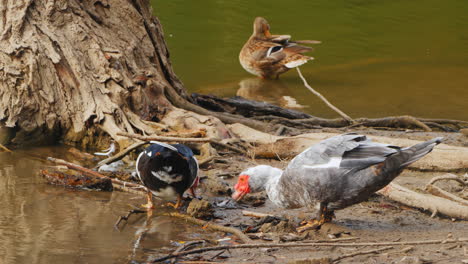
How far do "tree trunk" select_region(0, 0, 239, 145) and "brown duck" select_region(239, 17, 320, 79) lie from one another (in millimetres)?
4954

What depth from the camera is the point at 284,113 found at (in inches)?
333

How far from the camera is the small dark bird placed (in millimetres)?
5395

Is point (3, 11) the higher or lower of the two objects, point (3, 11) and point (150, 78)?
the higher

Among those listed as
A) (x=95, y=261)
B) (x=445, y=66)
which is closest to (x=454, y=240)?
(x=95, y=261)

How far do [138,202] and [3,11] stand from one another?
315cm

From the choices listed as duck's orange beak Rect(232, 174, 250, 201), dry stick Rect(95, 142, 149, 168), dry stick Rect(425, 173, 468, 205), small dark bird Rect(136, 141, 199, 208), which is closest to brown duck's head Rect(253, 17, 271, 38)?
dry stick Rect(95, 142, 149, 168)

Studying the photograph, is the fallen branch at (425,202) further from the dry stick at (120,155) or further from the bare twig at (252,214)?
the dry stick at (120,155)

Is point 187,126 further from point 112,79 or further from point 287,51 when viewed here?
point 287,51

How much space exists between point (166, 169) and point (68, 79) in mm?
2590

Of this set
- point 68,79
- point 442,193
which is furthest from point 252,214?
point 68,79

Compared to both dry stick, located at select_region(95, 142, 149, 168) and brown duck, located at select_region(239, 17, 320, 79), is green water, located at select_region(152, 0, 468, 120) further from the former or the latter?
dry stick, located at select_region(95, 142, 149, 168)

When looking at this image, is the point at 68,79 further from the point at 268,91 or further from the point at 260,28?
the point at 260,28

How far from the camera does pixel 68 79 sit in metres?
7.45

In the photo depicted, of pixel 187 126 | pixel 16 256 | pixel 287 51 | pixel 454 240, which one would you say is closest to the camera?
pixel 454 240
